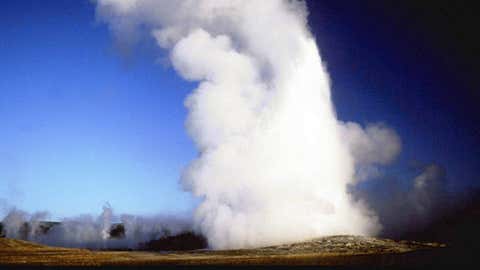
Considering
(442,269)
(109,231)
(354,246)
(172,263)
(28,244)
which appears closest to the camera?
(442,269)

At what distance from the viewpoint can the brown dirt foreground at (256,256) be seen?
6856 centimetres

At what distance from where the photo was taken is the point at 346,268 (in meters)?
70.4

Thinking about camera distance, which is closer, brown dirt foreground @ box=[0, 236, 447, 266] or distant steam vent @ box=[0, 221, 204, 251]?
brown dirt foreground @ box=[0, 236, 447, 266]

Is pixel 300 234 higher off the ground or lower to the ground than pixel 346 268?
higher

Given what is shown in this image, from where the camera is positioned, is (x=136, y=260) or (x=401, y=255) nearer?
(x=136, y=260)

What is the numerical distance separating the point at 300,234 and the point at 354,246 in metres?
23.1

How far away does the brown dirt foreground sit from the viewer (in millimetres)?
68562

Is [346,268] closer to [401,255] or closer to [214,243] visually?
[401,255]

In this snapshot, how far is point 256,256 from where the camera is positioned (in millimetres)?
80688

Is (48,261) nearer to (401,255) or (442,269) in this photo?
(442,269)

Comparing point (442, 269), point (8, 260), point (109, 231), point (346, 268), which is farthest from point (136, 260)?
point (109, 231)

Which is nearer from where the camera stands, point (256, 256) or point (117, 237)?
point (256, 256)

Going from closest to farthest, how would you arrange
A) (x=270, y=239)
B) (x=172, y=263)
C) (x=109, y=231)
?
(x=172, y=263), (x=270, y=239), (x=109, y=231)

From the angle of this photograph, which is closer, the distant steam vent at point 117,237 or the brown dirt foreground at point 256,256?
the brown dirt foreground at point 256,256
